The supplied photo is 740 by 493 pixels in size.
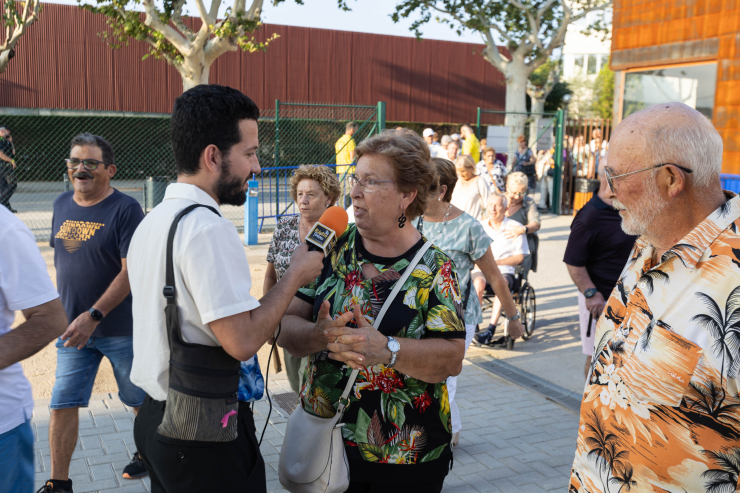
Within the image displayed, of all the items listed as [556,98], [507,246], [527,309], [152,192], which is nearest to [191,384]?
[507,246]

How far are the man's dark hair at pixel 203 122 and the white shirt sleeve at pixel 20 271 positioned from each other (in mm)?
677

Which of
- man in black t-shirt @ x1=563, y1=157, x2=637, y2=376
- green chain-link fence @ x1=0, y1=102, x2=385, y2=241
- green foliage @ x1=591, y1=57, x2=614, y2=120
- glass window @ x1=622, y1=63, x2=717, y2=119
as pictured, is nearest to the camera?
man in black t-shirt @ x1=563, y1=157, x2=637, y2=376

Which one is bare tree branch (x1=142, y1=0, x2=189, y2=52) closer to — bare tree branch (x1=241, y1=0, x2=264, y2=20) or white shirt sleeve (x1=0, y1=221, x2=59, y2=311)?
bare tree branch (x1=241, y1=0, x2=264, y2=20)

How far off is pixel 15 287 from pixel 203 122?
0.94 meters

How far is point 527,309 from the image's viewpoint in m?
7.24

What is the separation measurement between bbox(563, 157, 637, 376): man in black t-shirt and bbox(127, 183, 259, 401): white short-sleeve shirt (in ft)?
10.4

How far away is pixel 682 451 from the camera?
5.80 ft

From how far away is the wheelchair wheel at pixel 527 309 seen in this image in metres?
7.20

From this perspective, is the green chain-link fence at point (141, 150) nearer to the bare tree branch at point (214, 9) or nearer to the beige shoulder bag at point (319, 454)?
the bare tree branch at point (214, 9)

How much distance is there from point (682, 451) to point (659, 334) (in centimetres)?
33

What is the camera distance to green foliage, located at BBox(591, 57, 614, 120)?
47.9 meters

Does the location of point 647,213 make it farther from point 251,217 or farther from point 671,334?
point 251,217

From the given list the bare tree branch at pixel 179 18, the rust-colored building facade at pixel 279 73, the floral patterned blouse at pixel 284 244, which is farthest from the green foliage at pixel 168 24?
the rust-colored building facade at pixel 279 73

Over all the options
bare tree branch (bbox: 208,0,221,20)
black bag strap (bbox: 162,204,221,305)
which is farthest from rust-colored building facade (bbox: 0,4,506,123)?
black bag strap (bbox: 162,204,221,305)
